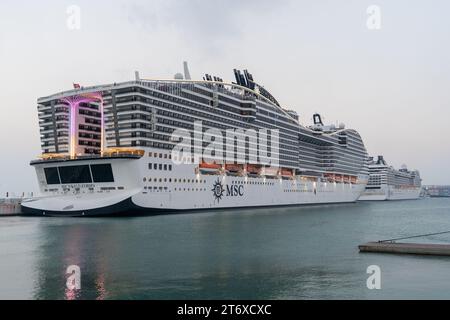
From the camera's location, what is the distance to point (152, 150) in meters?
84.5

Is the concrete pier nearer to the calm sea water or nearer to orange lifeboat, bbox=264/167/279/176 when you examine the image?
the calm sea water

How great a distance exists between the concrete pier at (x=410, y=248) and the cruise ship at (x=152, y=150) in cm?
4793

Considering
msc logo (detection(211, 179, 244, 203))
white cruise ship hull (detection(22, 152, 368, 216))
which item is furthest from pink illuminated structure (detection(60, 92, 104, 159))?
msc logo (detection(211, 179, 244, 203))

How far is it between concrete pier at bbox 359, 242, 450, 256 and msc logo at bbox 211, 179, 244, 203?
61.5 meters

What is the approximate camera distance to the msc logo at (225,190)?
10044cm

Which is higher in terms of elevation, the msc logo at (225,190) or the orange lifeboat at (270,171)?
the orange lifeboat at (270,171)

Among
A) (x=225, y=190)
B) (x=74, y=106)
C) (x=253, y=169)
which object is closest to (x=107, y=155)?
(x=74, y=106)

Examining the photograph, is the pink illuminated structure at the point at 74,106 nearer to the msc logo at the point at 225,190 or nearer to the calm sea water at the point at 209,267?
the msc logo at the point at 225,190

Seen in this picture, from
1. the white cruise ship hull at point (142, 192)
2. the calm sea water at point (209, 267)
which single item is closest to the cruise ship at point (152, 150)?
the white cruise ship hull at point (142, 192)

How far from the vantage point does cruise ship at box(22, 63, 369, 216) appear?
80.8m

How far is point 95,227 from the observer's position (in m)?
61.5

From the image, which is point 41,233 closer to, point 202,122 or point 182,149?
point 182,149

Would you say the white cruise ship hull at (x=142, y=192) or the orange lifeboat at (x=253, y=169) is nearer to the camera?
the white cruise ship hull at (x=142, y=192)

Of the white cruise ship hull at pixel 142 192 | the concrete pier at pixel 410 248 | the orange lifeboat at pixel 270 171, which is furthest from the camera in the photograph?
the orange lifeboat at pixel 270 171
